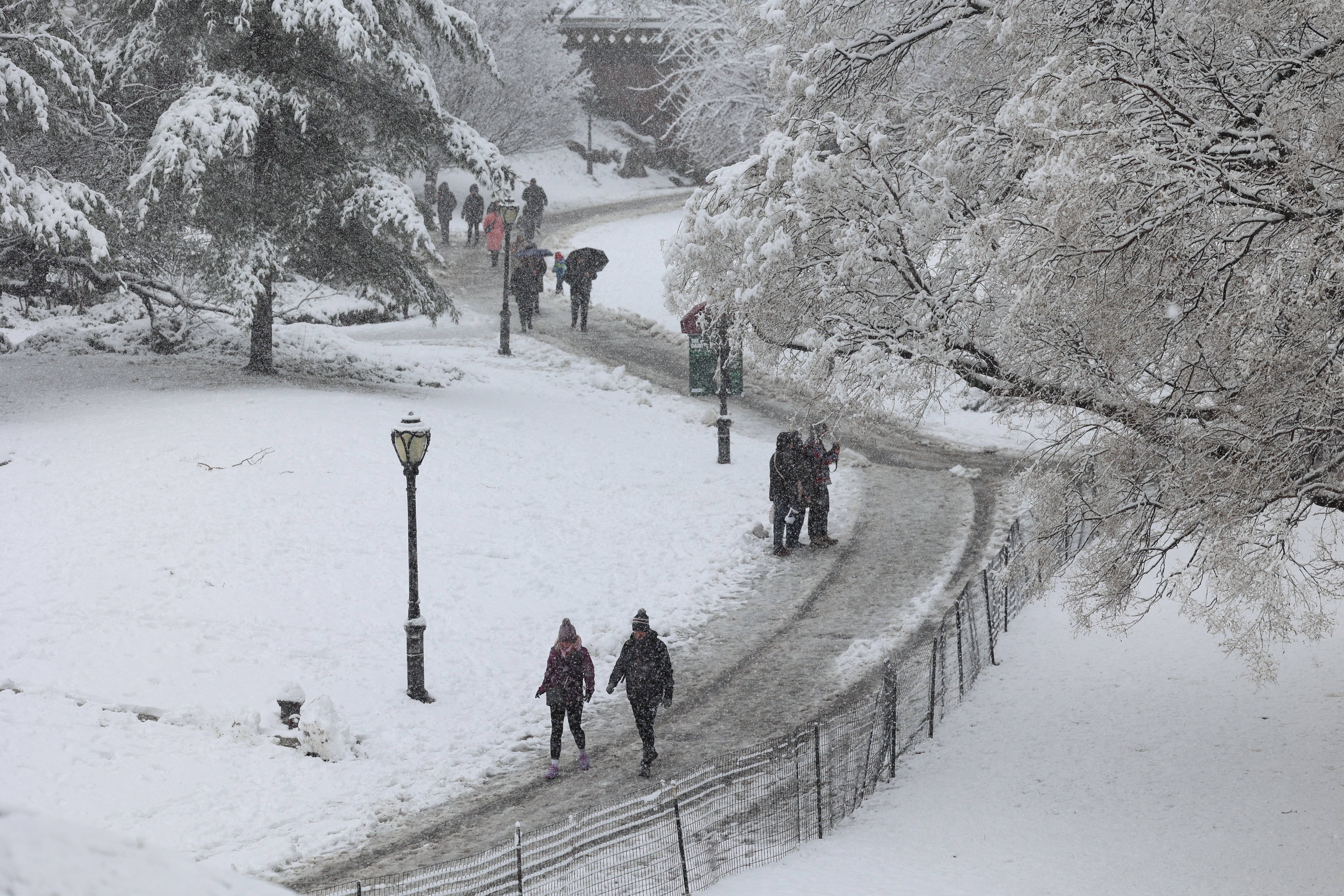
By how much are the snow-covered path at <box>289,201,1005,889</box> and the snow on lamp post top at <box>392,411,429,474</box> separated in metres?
3.27

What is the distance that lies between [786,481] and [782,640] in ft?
10.1

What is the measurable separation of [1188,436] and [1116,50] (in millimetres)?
2989

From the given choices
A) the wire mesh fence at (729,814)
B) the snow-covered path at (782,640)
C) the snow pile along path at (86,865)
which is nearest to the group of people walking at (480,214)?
the snow-covered path at (782,640)

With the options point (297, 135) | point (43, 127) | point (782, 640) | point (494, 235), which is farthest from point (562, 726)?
point (494, 235)

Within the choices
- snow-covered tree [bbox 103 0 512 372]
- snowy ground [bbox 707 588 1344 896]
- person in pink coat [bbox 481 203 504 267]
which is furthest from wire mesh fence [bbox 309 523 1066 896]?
person in pink coat [bbox 481 203 504 267]

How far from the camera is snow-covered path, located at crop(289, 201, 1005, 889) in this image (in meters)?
10.6

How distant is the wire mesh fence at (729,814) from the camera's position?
8672mm

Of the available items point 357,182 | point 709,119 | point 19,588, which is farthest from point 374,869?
point 709,119

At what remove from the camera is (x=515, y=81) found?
148 ft

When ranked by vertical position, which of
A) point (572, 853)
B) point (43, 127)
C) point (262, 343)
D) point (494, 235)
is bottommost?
point (572, 853)

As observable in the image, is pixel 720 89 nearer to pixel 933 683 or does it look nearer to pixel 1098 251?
pixel 933 683

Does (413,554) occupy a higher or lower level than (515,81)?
lower

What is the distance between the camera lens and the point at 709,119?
3828cm

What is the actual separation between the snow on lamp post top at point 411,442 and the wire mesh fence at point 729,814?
429 cm
